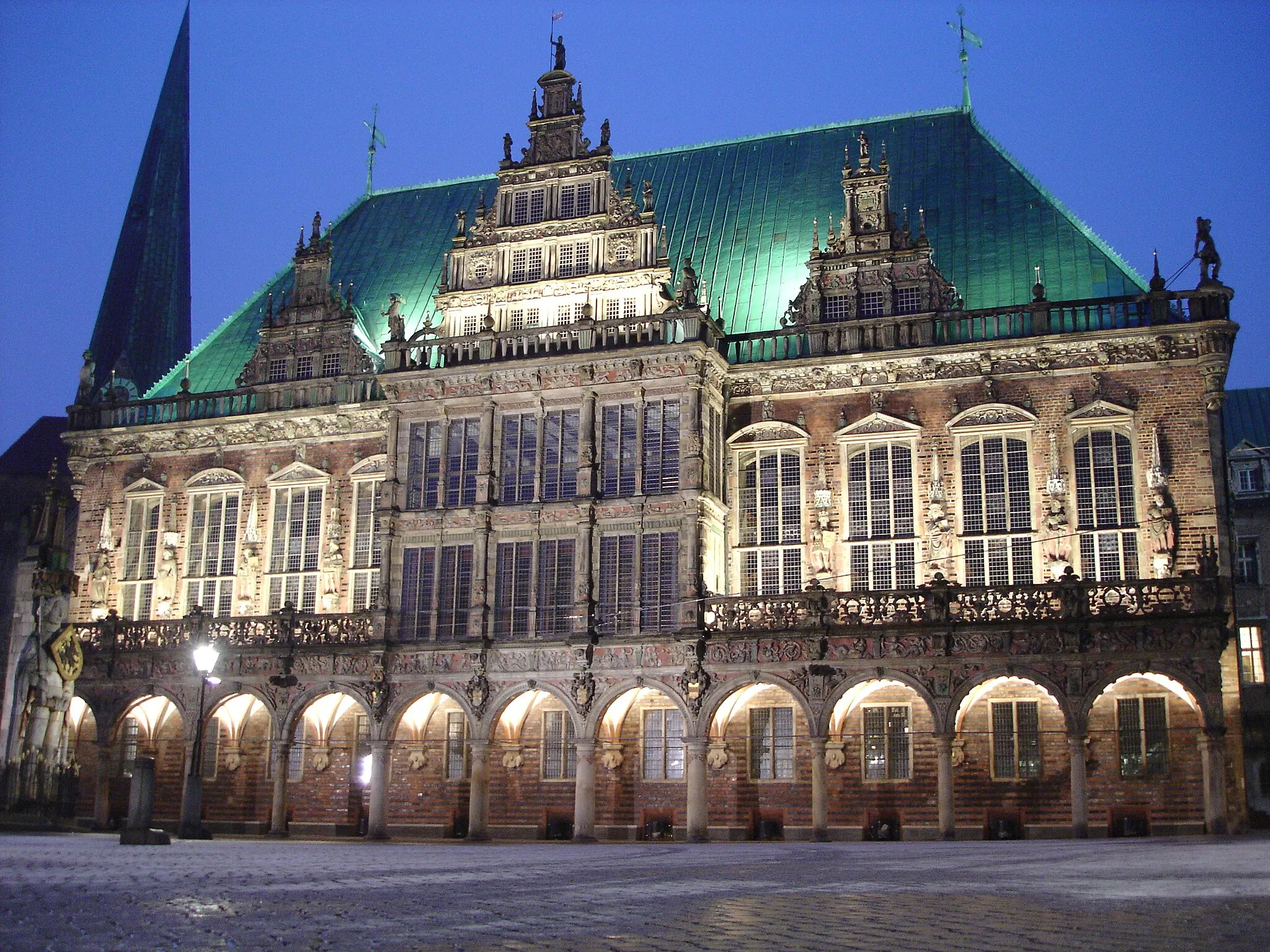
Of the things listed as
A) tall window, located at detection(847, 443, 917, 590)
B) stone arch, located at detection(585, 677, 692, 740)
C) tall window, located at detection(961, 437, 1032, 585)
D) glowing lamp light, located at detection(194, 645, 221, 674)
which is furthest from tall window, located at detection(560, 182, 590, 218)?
glowing lamp light, located at detection(194, 645, 221, 674)

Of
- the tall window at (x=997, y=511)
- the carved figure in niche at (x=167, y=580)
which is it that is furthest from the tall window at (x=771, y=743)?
the carved figure in niche at (x=167, y=580)

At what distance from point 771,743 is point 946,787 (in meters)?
4.87

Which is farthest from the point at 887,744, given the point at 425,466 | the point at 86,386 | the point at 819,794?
the point at 86,386

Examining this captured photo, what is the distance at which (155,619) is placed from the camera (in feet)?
127

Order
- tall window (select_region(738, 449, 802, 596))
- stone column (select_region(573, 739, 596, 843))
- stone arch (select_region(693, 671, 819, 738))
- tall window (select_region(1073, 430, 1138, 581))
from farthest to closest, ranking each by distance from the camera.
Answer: tall window (select_region(738, 449, 802, 596)), stone column (select_region(573, 739, 596, 843)), tall window (select_region(1073, 430, 1138, 581)), stone arch (select_region(693, 671, 819, 738))

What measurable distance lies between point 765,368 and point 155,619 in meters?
18.4

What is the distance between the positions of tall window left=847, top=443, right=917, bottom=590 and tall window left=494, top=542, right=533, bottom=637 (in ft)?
26.1

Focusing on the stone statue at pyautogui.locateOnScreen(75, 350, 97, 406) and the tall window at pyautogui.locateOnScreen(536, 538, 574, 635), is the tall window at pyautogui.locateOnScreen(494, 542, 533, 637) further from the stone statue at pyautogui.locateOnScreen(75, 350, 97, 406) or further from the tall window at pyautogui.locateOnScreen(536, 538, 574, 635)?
the stone statue at pyautogui.locateOnScreen(75, 350, 97, 406)

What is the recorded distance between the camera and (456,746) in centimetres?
3594

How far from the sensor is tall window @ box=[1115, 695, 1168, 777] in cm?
3003

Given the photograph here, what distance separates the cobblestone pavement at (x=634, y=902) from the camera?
346 inches

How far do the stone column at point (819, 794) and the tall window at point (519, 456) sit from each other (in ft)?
31.0

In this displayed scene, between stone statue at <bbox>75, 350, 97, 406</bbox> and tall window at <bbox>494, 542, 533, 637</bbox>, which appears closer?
tall window at <bbox>494, 542, 533, 637</bbox>

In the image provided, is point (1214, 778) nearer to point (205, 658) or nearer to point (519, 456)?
point (519, 456)
